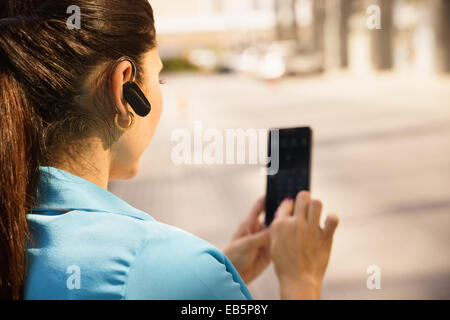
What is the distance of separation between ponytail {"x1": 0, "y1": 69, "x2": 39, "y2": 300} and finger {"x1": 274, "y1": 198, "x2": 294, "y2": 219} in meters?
0.67

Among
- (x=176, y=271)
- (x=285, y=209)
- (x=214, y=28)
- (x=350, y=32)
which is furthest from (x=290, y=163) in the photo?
(x=214, y=28)

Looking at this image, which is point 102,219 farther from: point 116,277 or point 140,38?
point 140,38

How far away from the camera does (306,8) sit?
42.2 meters

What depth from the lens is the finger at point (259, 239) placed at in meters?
1.59

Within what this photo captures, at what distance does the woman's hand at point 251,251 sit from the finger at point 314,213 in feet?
0.75

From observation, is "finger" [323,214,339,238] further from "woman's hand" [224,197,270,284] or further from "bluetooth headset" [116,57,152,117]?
"bluetooth headset" [116,57,152,117]

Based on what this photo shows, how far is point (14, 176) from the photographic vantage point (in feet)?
3.12

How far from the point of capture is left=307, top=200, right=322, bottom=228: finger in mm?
1386

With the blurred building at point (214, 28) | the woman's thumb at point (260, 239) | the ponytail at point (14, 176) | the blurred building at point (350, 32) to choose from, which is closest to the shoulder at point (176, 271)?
the ponytail at point (14, 176)

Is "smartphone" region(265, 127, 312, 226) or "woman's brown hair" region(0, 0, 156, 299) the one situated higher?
"woman's brown hair" region(0, 0, 156, 299)

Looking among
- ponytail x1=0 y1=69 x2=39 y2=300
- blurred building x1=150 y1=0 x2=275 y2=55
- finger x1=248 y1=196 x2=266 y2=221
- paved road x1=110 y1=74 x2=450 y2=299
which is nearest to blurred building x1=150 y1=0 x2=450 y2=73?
blurred building x1=150 y1=0 x2=275 y2=55

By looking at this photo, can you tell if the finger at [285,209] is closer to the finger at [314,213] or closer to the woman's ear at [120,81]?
the finger at [314,213]

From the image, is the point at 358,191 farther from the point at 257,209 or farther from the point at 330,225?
the point at 330,225

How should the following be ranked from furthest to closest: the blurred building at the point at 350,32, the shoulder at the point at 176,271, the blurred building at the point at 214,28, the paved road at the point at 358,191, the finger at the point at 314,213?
the blurred building at the point at 214,28 < the blurred building at the point at 350,32 < the paved road at the point at 358,191 < the finger at the point at 314,213 < the shoulder at the point at 176,271
